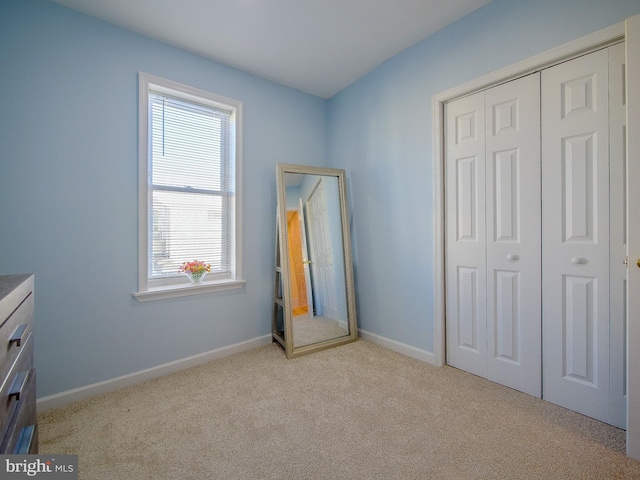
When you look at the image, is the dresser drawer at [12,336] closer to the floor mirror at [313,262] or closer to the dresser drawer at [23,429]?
the dresser drawer at [23,429]

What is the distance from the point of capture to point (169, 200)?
95.5 inches

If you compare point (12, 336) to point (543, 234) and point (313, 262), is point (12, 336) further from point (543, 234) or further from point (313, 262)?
point (543, 234)

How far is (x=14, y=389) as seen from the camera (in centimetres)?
85

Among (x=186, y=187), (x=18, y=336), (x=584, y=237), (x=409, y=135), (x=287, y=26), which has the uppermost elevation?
(x=287, y=26)

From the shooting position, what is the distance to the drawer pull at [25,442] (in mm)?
893

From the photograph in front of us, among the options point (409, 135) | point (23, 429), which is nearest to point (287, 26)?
point (409, 135)

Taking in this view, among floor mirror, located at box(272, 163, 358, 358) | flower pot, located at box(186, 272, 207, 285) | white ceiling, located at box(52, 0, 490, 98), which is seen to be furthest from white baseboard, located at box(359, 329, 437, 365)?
white ceiling, located at box(52, 0, 490, 98)

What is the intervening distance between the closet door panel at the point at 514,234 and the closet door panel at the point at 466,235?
0.19 ft

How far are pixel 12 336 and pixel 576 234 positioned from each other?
2690mm

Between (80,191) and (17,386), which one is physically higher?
(80,191)

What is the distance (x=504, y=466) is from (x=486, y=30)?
268cm

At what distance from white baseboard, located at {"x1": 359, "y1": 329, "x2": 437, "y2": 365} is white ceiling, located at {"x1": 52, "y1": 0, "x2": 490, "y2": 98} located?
266cm

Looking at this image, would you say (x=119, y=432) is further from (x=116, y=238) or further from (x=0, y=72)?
(x=0, y=72)

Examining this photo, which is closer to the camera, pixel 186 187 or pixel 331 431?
pixel 331 431
